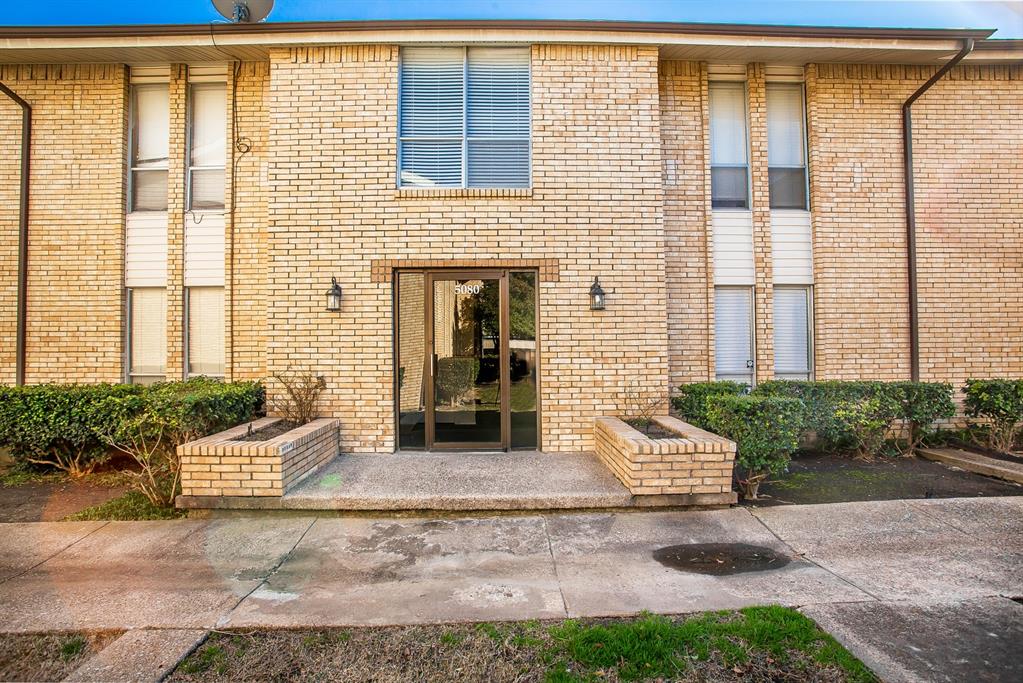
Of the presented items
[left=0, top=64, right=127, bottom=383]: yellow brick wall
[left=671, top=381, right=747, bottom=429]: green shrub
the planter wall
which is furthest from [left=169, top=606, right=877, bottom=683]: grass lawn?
[left=0, top=64, right=127, bottom=383]: yellow brick wall

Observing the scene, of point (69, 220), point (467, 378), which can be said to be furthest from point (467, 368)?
point (69, 220)

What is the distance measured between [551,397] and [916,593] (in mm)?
4020

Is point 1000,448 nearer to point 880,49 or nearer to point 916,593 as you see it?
point 916,593

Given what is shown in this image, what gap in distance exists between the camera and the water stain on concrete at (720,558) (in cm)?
369

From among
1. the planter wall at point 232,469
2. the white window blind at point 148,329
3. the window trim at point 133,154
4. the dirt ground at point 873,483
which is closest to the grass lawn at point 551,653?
the planter wall at point 232,469

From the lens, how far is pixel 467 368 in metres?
6.64

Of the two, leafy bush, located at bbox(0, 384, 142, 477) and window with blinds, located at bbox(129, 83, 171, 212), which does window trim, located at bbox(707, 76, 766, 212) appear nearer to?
window with blinds, located at bbox(129, 83, 171, 212)

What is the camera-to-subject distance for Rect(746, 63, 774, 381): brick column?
7703 millimetres

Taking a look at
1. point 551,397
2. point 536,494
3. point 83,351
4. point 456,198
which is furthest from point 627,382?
point 83,351

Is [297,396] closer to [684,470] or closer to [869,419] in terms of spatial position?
[684,470]

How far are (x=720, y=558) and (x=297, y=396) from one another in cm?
508

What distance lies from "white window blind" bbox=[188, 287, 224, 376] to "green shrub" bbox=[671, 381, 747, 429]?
271 inches

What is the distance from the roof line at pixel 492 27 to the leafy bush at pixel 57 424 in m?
4.98

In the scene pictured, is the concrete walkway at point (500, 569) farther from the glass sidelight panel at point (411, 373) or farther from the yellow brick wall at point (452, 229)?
the yellow brick wall at point (452, 229)
